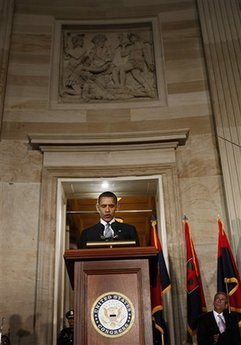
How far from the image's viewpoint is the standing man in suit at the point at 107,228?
399 cm

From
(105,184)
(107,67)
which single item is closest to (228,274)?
(105,184)

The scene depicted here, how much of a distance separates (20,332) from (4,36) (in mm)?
5616

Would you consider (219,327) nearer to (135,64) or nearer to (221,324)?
(221,324)

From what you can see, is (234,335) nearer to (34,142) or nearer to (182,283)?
(182,283)

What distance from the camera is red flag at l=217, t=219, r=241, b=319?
5992 millimetres

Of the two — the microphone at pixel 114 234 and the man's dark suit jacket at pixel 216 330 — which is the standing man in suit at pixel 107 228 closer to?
the microphone at pixel 114 234

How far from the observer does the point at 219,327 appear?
5.57 meters

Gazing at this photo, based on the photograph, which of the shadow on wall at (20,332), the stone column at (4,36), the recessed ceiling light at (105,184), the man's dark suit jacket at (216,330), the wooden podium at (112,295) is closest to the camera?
the wooden podium at (112,295)

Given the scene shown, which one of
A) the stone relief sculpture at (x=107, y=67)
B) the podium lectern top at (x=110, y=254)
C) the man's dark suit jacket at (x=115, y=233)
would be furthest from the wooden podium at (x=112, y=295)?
the stone relief sculpture at (x=107, y=67)

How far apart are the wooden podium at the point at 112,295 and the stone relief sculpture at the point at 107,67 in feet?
18.3

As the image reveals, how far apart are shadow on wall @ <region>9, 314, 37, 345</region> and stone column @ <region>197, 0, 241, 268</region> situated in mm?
3203

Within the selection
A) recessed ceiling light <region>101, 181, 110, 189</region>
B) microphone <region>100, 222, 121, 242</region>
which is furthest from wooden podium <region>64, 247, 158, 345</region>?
recessed ceiling light <region>101, 181, 110, 189</region>

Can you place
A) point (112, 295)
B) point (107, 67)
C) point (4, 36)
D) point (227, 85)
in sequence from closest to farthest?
point (112, 295) < point (227, 85) < point (4, 36) < point (107, 67)

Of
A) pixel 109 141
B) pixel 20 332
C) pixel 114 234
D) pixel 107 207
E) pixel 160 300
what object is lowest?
pixel 20 332
